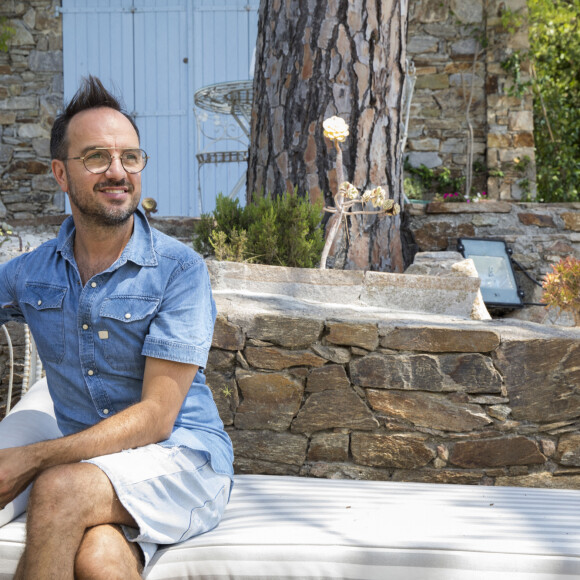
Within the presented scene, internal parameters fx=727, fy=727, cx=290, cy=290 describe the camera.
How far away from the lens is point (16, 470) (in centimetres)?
147

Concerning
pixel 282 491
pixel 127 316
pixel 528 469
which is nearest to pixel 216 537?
pixel 282 491

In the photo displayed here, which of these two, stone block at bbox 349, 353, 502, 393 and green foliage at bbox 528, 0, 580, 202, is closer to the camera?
stone block at bbox 349, 353, 502, 393

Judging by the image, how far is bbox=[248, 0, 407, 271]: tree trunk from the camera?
3705 mm

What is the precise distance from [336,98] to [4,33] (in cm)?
517

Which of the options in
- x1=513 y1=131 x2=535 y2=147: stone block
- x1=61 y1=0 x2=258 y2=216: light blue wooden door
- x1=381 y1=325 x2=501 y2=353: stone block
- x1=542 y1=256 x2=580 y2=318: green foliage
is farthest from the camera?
x1=61 y1=0 x2=258 y2=216: light blue wooden door

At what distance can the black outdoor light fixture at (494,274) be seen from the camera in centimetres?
484

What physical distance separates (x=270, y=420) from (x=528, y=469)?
2.90 feet

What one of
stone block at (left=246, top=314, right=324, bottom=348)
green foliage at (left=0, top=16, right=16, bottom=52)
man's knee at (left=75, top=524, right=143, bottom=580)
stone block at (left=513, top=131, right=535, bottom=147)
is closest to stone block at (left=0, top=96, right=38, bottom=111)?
green foliage at (left=0, top=16, right=16, bottom=52)

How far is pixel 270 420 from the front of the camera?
2.49 metres

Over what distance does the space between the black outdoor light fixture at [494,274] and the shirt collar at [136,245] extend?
132 inches

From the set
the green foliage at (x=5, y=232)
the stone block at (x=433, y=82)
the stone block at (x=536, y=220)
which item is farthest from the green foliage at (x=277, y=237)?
the stone block at (x=433, y=82)

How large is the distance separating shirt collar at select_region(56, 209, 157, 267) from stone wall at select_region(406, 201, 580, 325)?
346 cm

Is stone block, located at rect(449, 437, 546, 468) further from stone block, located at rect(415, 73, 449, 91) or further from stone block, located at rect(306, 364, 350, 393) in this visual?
stone block, located at rect(415, 73, 449, 91)

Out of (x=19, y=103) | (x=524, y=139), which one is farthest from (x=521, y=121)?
(x=19, y=103)
